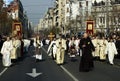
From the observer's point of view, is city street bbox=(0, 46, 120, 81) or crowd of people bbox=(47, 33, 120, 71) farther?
crowd of people bbox=(47, 33, 120, 71)

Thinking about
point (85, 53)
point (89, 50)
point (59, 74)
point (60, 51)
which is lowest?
point (59, 74)

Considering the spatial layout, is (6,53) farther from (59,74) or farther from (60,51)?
(59,74)

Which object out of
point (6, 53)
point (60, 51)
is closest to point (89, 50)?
point (60, 51)

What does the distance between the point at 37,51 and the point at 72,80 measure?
15.3m

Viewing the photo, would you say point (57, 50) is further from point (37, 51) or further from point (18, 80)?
point (18, 80)

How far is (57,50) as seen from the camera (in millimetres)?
31125

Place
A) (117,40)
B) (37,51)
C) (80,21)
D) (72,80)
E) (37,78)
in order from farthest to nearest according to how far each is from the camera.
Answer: (80,21) < (117,40) < (37,51) < (37,78) < (72,80)

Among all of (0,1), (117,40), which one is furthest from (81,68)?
(0,1)

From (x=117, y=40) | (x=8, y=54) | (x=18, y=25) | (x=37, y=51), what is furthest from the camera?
(x=18, y=25)

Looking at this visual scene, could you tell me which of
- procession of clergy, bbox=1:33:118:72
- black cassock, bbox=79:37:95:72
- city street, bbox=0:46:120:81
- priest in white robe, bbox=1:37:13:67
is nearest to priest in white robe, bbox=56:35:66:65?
procession of clergy, bbox=1:33:118:72

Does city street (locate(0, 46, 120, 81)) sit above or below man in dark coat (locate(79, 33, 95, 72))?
below

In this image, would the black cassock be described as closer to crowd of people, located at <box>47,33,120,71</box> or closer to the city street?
crowd of people, located at <box>47,33,120,71</box>

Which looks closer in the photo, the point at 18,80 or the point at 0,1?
the point at 18,80

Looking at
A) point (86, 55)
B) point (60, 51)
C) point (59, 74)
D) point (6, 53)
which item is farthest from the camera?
point (60, 51)
